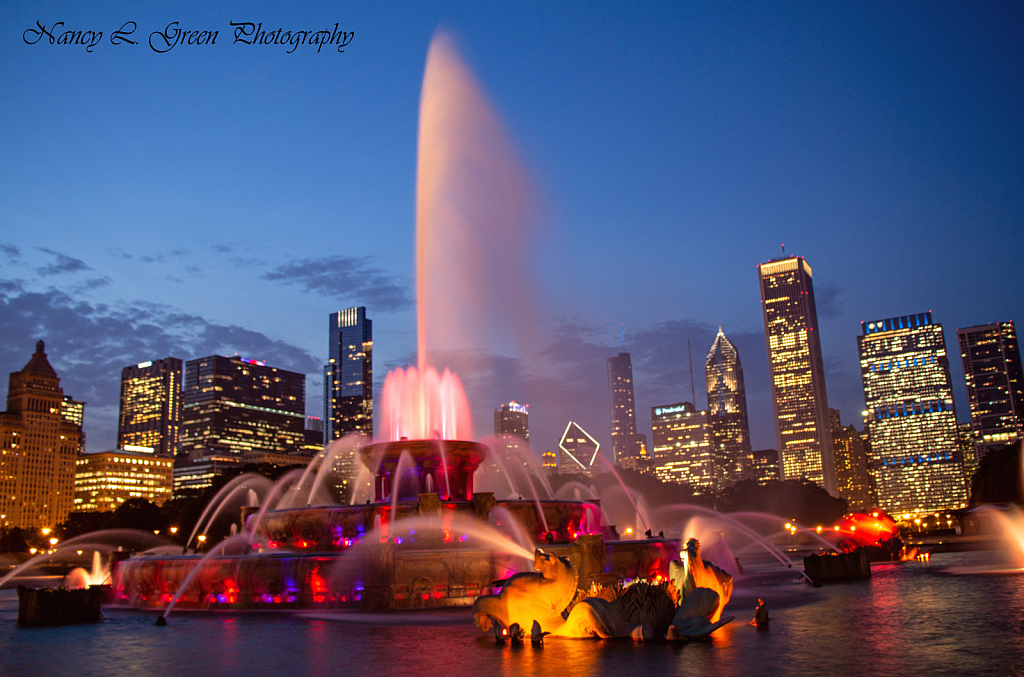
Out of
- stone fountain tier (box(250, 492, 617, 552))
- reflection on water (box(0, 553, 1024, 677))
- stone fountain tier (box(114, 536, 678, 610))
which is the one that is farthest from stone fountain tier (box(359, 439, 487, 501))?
reflection on water (box(0, 553, 1024, 677))

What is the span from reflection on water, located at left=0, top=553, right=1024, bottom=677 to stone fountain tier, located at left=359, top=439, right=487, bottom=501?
36.8ft

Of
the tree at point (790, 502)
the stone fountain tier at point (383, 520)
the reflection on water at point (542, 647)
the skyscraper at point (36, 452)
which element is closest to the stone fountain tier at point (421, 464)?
the stone fountain tier at point (383, 520)

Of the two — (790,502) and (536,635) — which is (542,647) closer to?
(536,635)

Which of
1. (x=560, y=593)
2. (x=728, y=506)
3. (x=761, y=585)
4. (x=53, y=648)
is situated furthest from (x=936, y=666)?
(x=728, y=506)

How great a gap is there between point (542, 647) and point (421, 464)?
19281 millimetres

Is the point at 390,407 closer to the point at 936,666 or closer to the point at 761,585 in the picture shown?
the point at 761,585

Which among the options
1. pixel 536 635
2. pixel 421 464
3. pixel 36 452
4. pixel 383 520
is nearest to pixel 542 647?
pixel 536 635

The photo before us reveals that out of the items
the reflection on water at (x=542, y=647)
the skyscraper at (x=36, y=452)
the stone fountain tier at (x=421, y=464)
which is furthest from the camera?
the skyscraper at (x=36, y=452)

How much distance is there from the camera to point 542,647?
1523 centimetres

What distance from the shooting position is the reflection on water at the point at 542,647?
41.3 ft

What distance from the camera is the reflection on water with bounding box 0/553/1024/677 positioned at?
12.6 m

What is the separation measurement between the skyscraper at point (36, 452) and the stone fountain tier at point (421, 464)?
538ft

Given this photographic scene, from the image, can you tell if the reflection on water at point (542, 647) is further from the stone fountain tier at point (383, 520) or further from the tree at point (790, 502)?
the tree at point (790, 502)

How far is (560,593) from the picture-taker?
55.1 feet
